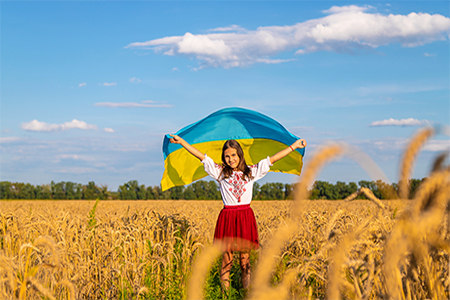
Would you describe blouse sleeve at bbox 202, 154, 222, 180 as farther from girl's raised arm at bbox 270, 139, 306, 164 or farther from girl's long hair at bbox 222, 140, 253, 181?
girl's raised arm at bbox 270, 139, 306, 164

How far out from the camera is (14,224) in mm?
7801

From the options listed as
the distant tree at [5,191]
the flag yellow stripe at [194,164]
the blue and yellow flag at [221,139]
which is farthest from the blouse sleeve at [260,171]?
the distant tree at [5,191]

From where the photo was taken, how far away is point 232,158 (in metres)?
5.92

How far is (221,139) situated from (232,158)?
3.19 m

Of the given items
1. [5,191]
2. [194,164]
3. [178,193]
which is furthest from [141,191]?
[194,164]

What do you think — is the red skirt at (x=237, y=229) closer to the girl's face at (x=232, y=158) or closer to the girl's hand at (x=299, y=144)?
the girl's face at (x=232, y=158)

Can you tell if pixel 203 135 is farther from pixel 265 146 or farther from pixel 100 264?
pixel 100 264

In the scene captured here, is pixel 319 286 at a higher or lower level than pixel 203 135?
lower

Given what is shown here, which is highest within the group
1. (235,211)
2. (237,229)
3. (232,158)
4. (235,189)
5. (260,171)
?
(232,158)

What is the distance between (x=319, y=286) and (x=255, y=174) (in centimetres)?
195

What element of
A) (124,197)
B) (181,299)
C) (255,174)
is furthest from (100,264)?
(124,197)

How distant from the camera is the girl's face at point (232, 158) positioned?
5.90 meters

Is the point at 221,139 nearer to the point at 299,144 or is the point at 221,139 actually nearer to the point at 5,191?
the point at 299,144

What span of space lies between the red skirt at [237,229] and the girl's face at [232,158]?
673mm
